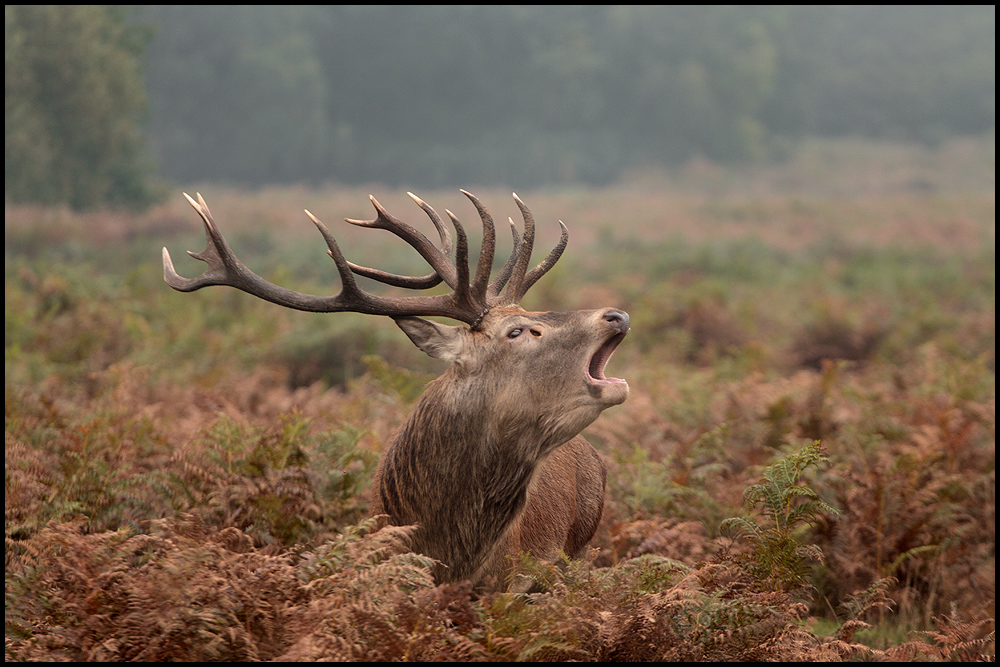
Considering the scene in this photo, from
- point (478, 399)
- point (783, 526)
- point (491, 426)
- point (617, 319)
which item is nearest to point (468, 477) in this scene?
point (491, 426)

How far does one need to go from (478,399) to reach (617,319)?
75 centimetres

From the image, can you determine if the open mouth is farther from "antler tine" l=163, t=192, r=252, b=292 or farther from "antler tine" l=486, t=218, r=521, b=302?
"antler tine" l=163, t=192, r=252, b=292

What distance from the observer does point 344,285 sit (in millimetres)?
3654

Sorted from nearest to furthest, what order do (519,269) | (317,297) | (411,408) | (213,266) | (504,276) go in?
(317,297)
(213,266)
(519,269)
(504,276)
(411,408)

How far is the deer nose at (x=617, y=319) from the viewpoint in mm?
3523

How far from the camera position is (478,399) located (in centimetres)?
369

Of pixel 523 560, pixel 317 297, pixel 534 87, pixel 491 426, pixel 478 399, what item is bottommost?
pixel 523 560

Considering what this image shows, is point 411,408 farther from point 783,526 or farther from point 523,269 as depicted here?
point 783,526

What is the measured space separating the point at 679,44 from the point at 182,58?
29797mm

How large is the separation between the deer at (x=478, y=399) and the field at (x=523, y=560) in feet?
0.79

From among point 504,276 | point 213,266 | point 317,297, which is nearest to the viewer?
point 317,297

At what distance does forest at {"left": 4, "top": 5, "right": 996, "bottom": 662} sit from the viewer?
9.81ft

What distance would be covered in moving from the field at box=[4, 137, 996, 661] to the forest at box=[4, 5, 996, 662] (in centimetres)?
2

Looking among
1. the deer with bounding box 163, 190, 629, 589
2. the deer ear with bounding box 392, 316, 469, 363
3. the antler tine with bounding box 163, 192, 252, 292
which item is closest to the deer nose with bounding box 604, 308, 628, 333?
the deer with bounding box 163, 190, 629, 589
